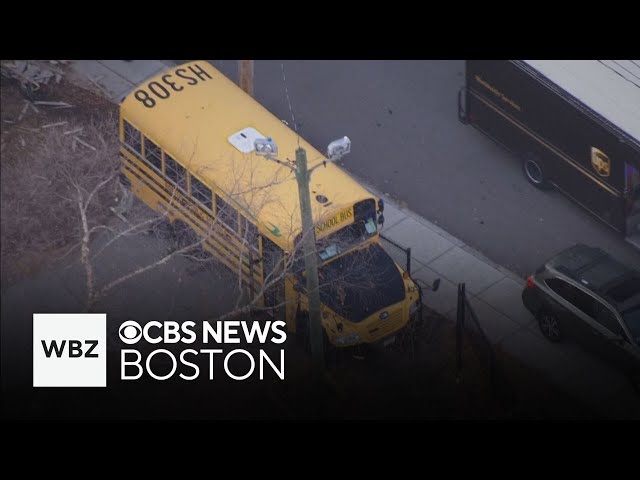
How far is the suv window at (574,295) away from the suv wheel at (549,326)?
1.50ft

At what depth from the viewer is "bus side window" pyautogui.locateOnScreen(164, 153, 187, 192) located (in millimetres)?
21875

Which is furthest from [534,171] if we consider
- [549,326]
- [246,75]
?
[246,75]

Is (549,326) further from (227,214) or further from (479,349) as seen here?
(227,214)

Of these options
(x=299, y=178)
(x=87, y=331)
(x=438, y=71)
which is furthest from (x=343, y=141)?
(x=438, y=71)

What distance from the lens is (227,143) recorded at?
21.7m

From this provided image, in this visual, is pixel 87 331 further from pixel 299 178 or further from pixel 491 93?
pixel 491 93

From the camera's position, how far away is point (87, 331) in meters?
20.3

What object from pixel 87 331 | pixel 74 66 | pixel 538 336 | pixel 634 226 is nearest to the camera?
pixel 87 331

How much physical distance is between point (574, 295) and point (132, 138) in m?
8.19

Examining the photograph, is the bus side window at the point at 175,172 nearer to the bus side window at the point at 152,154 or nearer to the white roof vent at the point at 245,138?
the bus side window at the point at 152,154

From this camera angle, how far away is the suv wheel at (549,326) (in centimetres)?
2148

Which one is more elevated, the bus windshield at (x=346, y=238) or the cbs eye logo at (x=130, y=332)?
the bus windshield at (x=346, y=238)

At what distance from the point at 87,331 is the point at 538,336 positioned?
25.0ft

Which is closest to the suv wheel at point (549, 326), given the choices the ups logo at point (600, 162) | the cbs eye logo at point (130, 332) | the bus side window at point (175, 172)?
the ups logo at point (600, 162)
